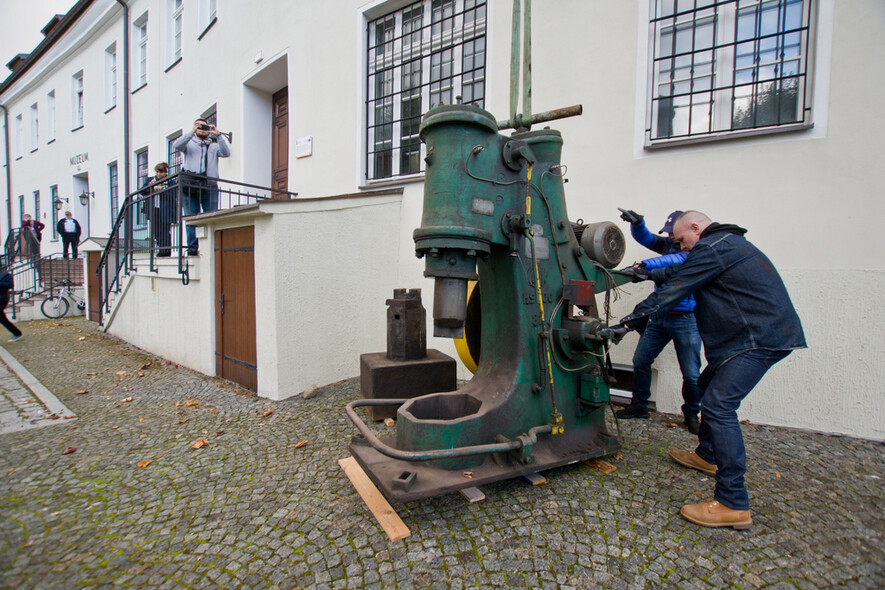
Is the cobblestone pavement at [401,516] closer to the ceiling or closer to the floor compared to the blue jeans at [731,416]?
closer to the floor

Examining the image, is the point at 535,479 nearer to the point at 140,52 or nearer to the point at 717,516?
the point at 717,516

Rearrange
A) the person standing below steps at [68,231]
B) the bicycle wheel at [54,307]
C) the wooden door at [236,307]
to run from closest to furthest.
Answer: the wooden door at [236,307] < the bicycle wheel at [54,307] < the person standing below steps at [68,231]

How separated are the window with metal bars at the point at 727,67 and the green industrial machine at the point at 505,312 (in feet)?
6.47

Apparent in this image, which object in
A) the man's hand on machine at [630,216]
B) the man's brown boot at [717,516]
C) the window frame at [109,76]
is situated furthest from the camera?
the window frame at [109,76]

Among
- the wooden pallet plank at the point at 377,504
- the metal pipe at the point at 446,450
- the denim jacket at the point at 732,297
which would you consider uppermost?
the denim jacket at the point at 732,297

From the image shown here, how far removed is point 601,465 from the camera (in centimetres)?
303

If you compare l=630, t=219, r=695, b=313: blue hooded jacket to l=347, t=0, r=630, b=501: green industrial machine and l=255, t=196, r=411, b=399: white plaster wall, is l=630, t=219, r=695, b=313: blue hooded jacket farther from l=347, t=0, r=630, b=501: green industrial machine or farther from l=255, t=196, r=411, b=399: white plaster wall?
l=255, t=196, r=411, b=399: white plaster wall

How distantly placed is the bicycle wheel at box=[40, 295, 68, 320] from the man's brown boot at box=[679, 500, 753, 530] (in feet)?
48.0

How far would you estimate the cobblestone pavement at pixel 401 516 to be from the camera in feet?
6.64

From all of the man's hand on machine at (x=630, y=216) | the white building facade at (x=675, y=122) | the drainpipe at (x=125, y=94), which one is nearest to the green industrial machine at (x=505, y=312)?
the man's hand on machine at (x=630, y=216)

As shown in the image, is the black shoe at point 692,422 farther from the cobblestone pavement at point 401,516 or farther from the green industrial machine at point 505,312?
the green industrial machine at point 505,312

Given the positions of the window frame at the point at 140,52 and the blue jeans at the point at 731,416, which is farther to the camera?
the window frame at the point at 140,52

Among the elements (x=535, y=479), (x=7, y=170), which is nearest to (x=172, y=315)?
(x=535, y=479)

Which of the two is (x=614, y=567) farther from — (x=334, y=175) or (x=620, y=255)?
(x=334, y=175)
